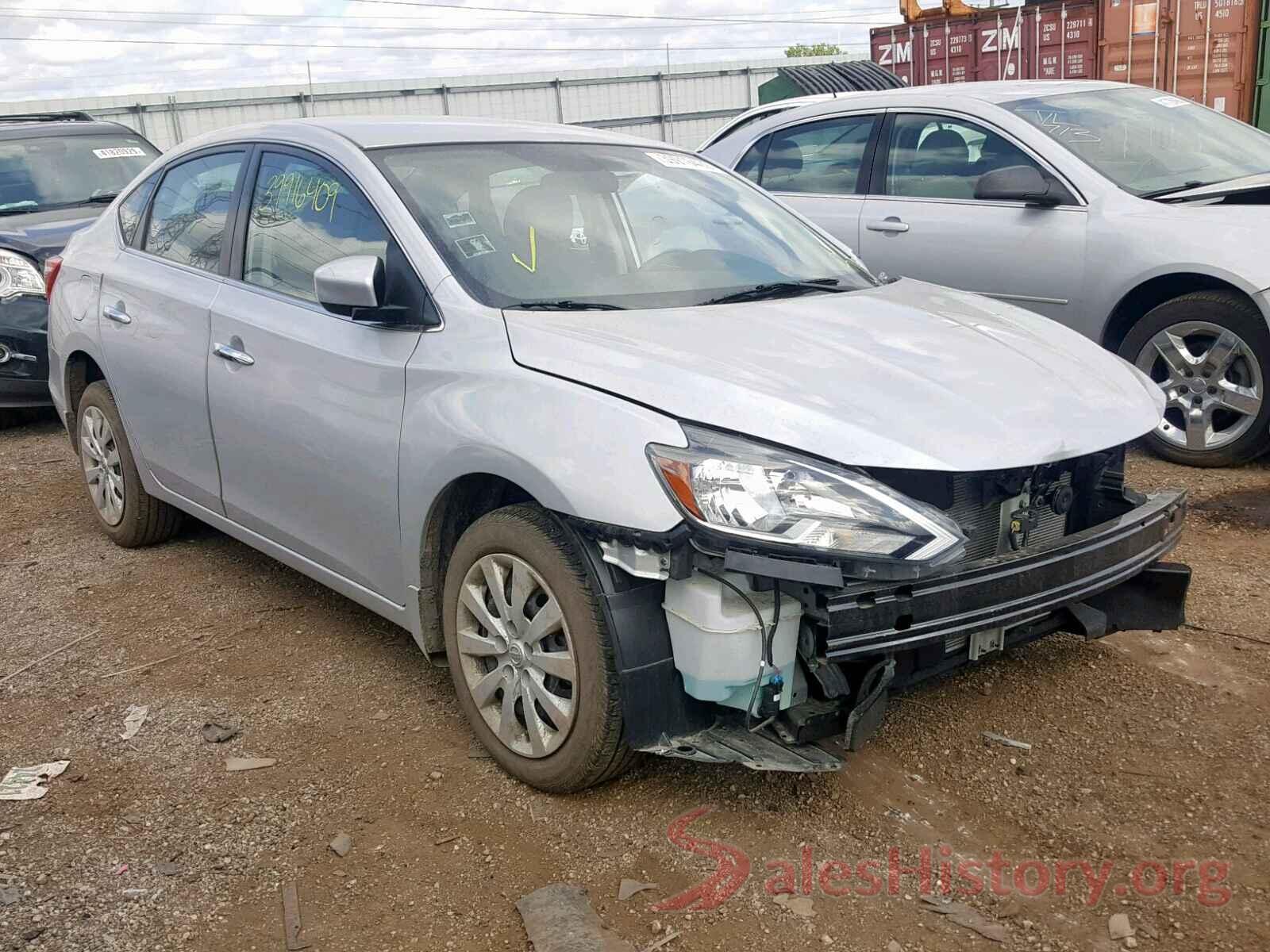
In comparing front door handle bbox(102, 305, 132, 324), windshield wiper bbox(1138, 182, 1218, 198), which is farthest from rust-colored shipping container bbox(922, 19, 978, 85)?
front door handle bbox(102, 305, 132, 324)

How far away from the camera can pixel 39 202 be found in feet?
28.0

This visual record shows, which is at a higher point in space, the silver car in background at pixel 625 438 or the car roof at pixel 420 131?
the car roof at pixel 420 131

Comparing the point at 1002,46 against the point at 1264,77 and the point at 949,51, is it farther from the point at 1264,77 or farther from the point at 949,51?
the point at 1264,77

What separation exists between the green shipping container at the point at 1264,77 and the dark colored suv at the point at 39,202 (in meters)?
10.2

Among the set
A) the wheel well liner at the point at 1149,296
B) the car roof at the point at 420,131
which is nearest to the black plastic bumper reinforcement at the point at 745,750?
the car roof at the point at 420,131

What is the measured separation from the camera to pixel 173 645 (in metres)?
4.32

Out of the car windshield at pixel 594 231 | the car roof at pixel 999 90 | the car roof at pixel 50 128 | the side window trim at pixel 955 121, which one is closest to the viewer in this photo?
the car windshield at pixel 594 231

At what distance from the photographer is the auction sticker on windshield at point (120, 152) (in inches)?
356

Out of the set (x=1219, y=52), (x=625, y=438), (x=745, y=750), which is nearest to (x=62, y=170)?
(x=625, y=438)

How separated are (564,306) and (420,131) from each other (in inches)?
38.8

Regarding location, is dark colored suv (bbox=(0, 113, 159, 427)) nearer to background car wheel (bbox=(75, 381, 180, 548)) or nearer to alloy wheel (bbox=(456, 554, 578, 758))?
background car wheel (bbox=(75, 381, 180, 548))

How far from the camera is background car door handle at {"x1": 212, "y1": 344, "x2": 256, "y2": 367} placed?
397 cm

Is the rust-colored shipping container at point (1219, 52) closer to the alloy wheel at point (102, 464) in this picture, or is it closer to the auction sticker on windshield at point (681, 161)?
the auction sticker on windshield at point (681, 161)

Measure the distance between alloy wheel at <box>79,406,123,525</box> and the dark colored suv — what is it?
6.95ft
